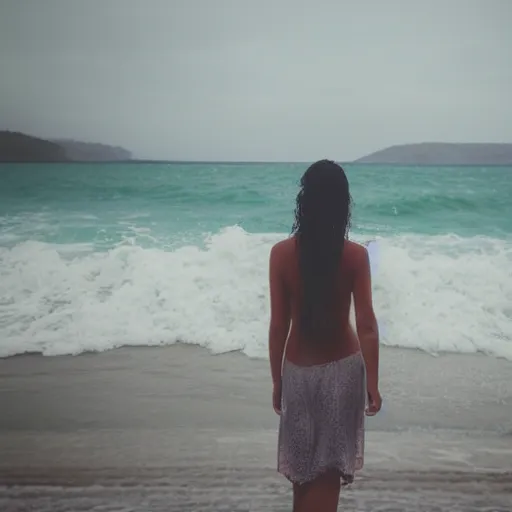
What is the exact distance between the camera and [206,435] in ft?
7.77

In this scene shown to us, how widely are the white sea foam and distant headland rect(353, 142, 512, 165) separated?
2.01ft

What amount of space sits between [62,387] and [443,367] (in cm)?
184

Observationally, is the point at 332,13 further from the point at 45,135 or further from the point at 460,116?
the point at 45,135

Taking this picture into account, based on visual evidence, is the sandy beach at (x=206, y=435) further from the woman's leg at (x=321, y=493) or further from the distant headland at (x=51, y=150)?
the distant headland at (x=51, y=150)

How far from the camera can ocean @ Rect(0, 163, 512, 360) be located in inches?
135

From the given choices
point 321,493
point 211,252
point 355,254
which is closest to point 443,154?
point 211,252

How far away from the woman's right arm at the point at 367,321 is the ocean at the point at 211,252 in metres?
1.86

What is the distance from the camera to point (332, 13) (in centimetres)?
352

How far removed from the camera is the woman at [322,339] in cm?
129

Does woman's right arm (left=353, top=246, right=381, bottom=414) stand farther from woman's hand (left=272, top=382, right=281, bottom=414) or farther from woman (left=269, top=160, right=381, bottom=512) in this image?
woman's hand (left=272, top=382, right=281, bottom=414)

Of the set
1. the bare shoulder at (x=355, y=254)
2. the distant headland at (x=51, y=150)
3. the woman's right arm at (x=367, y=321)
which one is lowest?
the woman's right arm at (x=367, y=321)

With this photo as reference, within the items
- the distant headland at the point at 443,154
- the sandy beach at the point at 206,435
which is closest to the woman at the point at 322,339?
Result: the sandy beach at the point at 206,435

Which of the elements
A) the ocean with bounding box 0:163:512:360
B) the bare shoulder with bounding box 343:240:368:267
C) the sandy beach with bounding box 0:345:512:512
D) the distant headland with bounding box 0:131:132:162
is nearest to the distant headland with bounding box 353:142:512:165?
the ocean with bounding box 0:163:512:360

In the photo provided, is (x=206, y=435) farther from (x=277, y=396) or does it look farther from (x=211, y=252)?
(x=211, y=252)
